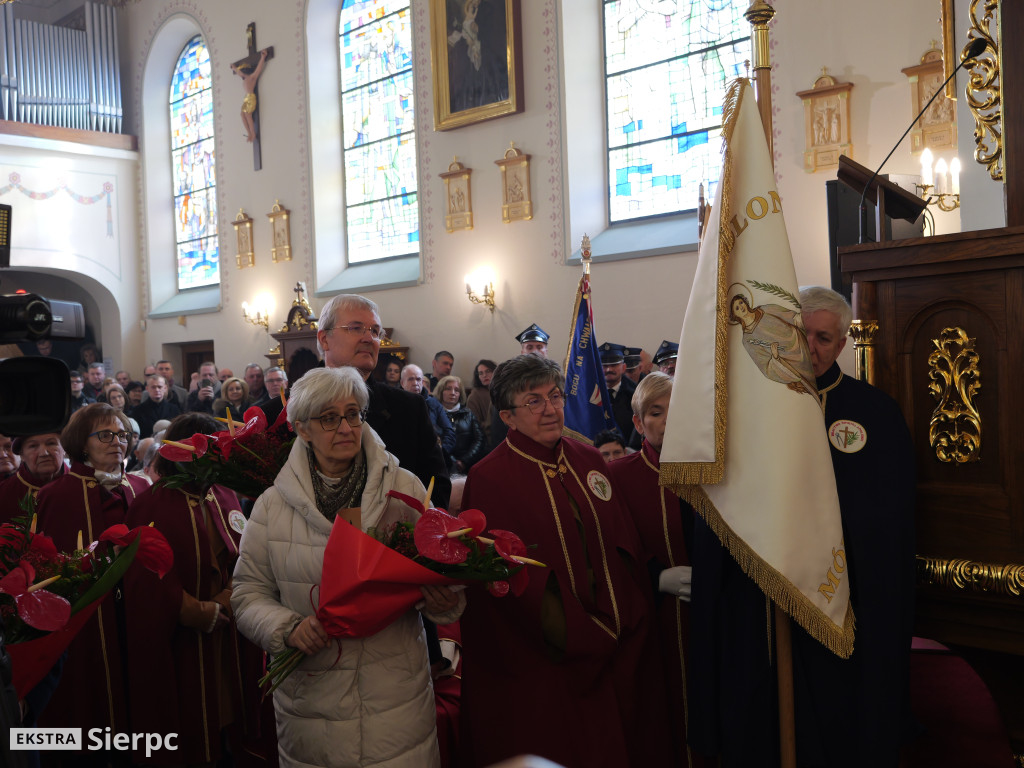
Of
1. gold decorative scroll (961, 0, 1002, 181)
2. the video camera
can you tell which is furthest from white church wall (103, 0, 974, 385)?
the video camera

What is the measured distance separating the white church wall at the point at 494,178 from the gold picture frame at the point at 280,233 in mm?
132

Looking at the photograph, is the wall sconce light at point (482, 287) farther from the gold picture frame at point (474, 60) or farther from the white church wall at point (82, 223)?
the white church wall at point (82, 223)

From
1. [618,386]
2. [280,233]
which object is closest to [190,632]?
[618,386]

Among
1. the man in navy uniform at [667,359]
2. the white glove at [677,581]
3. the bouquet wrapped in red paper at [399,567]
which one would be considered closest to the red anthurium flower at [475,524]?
the bouquet wrapped in red paper at [399,567]

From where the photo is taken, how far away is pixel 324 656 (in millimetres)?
2465

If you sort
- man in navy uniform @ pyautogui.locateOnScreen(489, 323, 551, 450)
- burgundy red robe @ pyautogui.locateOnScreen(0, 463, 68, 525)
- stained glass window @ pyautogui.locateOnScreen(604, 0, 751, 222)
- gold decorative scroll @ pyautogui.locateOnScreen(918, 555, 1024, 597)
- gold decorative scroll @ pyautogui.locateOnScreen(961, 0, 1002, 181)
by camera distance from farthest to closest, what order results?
stained glass window @ pyautogui.locateOnScreen(604, 0, 751, 222) → man in navy uniform @ pyautogui.locateOnScreen(489, 323, 551, 450) → burgundy red robe @ pyautogui.locateOnScreen(0, 463, 68, 525) → gold decorative scroll @ pyautogui.locateOnScreen(961, 0, 1002, 181) → gold decorative scroll @ pyautogui.locateOnScreen(918, 555, 1024, 597)

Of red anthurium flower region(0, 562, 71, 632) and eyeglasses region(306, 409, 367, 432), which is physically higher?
eyeglasses region(306, 409, 367, 432)

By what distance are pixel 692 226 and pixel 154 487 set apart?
24.4 ft

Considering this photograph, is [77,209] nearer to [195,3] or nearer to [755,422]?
[195,3]

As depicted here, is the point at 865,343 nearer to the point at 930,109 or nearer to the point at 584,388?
the point at 584,388

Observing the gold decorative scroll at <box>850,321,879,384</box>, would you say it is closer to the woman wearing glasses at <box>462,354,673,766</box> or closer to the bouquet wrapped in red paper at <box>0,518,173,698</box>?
the woman wearing glasses at <box>462,354,673,766</box>

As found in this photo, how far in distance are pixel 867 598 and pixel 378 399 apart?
1.81 metres

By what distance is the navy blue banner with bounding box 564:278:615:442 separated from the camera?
5141 millimetres

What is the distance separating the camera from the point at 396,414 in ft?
11.3
